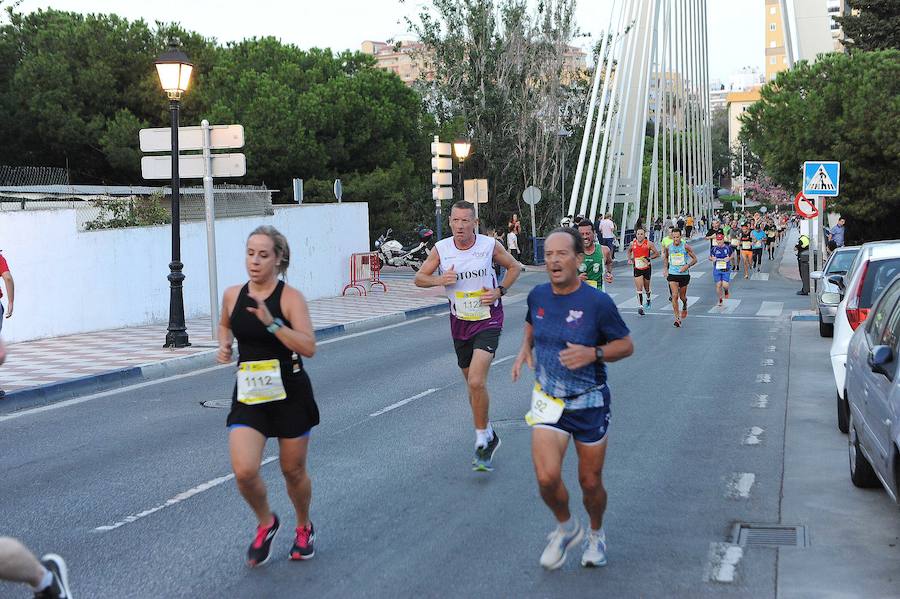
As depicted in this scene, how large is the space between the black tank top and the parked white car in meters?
5.18

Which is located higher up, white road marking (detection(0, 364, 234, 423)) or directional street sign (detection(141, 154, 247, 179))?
directional street sign (detection(141, 154, 247, 179))

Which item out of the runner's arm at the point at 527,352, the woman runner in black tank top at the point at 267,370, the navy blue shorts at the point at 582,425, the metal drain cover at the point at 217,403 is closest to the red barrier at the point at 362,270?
the metal drain cover at the point at 217,403

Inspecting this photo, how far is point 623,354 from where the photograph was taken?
5727 mm

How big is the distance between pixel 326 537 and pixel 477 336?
8.54 ft

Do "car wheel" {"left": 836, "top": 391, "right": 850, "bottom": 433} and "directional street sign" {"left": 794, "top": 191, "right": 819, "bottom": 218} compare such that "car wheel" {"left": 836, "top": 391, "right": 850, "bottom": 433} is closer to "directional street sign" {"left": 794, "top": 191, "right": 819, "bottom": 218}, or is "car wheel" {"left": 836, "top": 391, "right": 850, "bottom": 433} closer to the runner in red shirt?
the runner in red shirt

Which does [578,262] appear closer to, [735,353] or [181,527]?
[181,527]

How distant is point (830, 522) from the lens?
6.80 meters

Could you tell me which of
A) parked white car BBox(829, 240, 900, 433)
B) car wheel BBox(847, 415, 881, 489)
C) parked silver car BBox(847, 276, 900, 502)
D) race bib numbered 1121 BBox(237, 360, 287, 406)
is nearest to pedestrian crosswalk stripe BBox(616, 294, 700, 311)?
parked white car BBox(829, 240, 900, 433)

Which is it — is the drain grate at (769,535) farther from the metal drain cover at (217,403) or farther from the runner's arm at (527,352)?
the metal drain cover at (217,403)

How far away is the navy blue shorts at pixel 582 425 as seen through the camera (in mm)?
5723

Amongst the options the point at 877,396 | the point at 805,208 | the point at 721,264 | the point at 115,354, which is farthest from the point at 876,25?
the point at 877,396

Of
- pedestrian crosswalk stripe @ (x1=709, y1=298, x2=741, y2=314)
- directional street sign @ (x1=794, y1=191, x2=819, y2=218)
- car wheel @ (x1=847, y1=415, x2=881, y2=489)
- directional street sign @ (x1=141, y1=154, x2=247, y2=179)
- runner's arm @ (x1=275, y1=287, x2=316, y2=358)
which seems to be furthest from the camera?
directional street sign @ (x1=794, y1=191, x2=819, y2=218)

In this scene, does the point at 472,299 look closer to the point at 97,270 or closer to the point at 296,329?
the point at 296,329

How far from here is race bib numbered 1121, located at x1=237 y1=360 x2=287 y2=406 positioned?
5727mm
